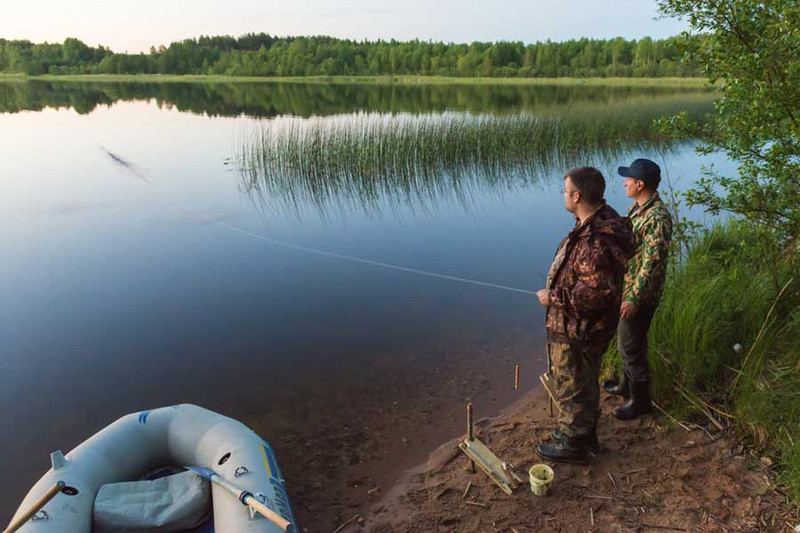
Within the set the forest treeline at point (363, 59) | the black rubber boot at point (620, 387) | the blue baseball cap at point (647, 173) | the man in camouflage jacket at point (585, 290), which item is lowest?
the black rubber boot at point (620, 387)

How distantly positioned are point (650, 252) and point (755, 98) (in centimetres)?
110

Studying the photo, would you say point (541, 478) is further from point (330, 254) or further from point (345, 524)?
point (330, 254)

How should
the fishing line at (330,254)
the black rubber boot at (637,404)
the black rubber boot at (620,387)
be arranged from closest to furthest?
the black rubber boot at (637,404) < the black rubber boot at (620,387) < the fishing line at (330,254)

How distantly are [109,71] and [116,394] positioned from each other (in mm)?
91085

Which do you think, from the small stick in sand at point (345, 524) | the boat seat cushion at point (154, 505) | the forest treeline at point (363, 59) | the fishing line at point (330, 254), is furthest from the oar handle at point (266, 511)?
the forest treeline at point (363, 59)

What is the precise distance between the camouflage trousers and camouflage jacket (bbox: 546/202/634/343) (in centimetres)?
7

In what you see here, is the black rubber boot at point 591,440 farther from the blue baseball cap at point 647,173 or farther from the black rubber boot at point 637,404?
the blue baseball cap at point 647,173

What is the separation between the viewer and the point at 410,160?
10.9 metres

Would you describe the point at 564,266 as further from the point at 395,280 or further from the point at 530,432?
the point at 395,280

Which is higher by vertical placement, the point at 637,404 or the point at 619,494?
the point at 637,404

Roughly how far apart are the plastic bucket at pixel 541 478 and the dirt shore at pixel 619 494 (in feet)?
0.13

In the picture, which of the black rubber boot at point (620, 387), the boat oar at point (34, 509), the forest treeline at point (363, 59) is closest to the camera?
the boat oar at point (34, 509)

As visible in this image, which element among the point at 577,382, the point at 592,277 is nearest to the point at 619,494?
the point at 577,382

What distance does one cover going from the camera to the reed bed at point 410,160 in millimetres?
10148
